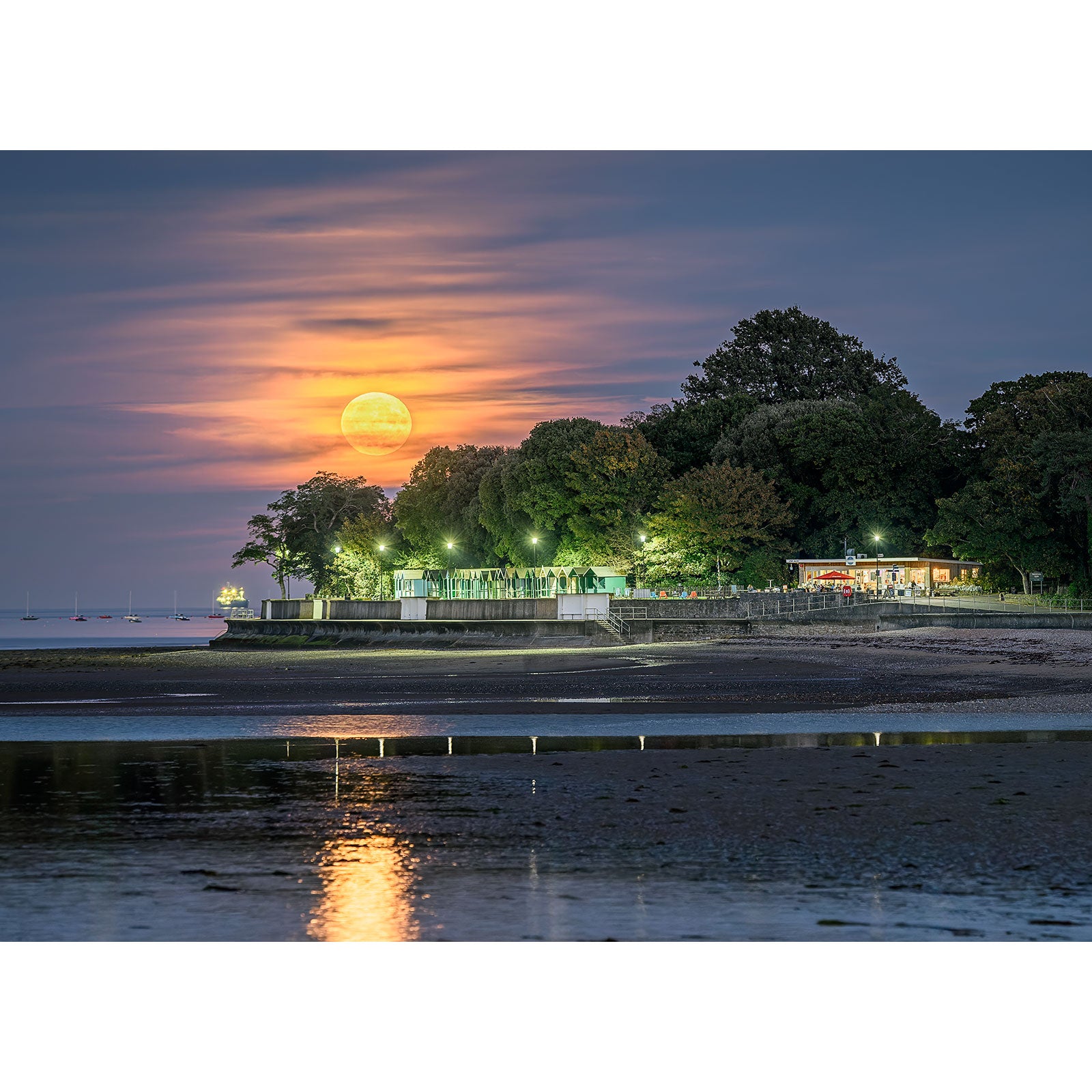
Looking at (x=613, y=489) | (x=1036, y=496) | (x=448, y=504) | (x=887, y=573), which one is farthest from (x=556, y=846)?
(x=448, y=504)

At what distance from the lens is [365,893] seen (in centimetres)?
860

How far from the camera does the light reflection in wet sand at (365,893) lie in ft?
25.1

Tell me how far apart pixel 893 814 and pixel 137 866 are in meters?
6.37

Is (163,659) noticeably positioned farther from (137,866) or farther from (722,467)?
(137,866)

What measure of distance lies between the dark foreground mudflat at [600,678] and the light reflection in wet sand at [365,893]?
11.9 m

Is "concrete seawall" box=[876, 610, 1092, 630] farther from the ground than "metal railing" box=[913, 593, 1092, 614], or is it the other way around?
"metal railing" box=[913, 593, 1092, 614]

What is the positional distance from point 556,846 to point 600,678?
22.5 meters

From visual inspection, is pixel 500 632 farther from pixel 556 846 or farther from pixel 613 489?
pixel 556 846

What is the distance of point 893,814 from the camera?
11.4m

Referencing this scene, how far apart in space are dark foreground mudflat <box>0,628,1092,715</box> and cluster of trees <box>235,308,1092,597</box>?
22.1m

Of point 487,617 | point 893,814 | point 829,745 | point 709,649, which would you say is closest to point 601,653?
point 709,649

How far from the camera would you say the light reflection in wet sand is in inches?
301

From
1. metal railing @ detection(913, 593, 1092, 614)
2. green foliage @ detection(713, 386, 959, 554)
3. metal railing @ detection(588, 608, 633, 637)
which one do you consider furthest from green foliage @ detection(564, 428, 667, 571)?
metal railing @ detection(913, 593, 1092, 614)

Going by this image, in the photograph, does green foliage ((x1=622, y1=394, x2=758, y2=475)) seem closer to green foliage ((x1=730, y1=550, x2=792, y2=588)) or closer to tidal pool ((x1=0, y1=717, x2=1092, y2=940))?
green foliage ((x1=730, y1=550, x2=792, y2=588))
